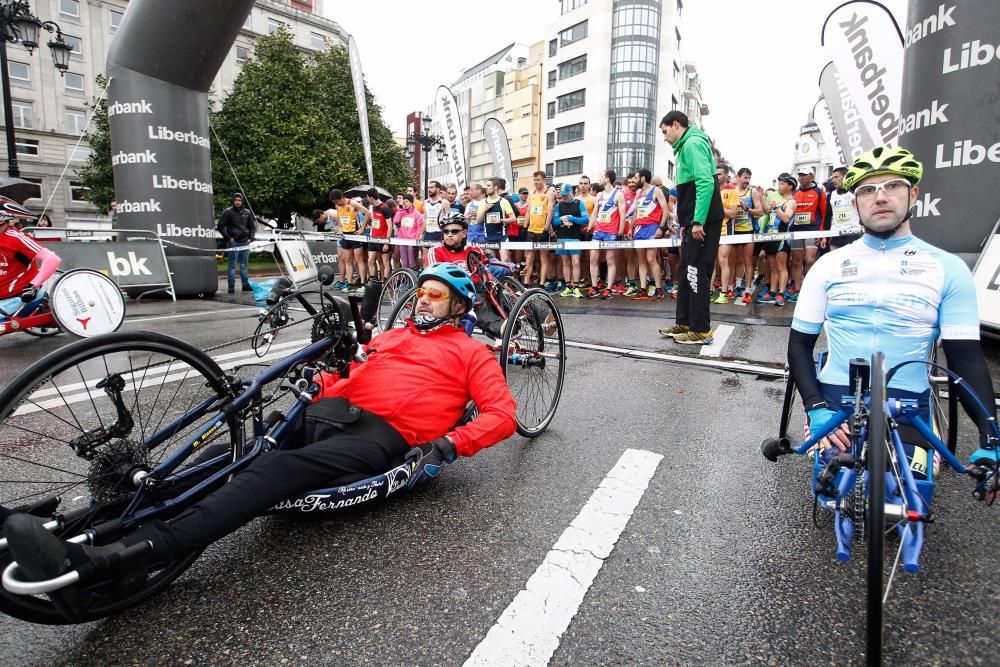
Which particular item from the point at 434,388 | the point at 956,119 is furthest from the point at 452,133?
the point at 434,388

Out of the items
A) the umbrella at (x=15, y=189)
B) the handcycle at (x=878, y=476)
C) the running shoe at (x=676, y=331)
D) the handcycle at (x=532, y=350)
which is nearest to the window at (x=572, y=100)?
the running shoe at (x=676, y=331)

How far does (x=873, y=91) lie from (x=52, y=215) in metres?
58.8

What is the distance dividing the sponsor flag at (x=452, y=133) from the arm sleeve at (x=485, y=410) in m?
13.3

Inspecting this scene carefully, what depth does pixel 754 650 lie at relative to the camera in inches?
70.4

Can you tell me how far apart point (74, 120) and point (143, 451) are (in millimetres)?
62420

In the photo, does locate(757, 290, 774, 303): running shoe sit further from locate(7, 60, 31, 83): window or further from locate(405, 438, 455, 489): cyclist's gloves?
locate(7, 60, 31, 83): window

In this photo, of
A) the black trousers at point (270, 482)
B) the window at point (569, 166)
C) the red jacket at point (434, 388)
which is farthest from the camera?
the window at point (569, 166)

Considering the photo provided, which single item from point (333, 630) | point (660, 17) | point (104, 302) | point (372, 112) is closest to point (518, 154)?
point (660, 17)

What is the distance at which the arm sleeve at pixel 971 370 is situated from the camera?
2074 mm

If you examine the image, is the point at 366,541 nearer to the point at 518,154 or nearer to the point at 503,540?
the point at 503,540

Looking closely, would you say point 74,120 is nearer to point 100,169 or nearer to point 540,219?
point 100,169

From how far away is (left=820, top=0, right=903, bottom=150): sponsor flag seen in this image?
25.3 feet

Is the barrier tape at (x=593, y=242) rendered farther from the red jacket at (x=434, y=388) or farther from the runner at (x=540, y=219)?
the red jacket at (x=434, y=388)

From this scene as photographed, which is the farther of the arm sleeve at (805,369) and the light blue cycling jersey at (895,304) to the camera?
the arm sleeve at (805,369)
